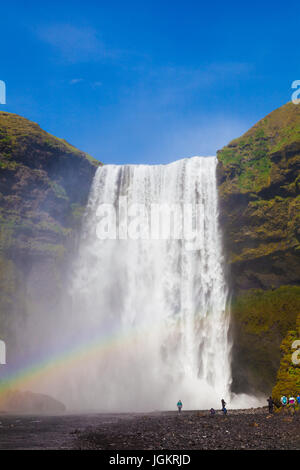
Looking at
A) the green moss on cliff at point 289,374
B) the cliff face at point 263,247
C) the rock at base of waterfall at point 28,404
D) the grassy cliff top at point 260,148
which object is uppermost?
the grassy cliff top at point 260,148

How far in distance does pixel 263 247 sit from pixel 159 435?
84.8 feet

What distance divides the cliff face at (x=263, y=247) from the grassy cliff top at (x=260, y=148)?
109 mm

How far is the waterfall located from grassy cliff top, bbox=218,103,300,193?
2.89m

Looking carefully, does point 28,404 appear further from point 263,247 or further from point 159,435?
point 263,247

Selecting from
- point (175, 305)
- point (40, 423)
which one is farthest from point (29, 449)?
point (175, 305)

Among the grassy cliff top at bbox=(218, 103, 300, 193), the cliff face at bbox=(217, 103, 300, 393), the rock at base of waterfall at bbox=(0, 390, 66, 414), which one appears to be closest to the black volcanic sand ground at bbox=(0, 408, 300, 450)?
the rock at base of waterfall at bbox=(0, 390, 66, 414)

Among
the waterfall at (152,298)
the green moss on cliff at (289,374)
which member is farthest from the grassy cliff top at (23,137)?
the green moss on cliff at (289,374)

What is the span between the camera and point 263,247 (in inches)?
1607

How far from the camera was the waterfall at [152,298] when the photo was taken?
4128cm

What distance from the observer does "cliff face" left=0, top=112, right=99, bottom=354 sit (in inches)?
1752

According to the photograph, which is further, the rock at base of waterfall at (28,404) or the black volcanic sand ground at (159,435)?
the rock at base of waterfall at (28,404)

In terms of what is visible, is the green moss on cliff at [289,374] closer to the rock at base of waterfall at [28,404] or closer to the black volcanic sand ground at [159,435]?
the black volcanic sand ground at [159,435]

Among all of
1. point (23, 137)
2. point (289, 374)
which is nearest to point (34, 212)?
point (23, 137)
